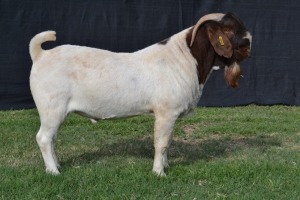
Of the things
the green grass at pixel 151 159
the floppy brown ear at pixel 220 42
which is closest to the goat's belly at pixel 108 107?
the green grass at pixel 151 159

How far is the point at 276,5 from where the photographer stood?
34.7ft

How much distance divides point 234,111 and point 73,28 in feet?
10.6

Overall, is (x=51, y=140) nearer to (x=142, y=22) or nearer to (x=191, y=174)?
(x=191, y=174)

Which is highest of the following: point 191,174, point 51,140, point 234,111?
point 51,140

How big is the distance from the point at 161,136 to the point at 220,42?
109cm

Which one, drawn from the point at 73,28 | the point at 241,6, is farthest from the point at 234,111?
the point at 73,28

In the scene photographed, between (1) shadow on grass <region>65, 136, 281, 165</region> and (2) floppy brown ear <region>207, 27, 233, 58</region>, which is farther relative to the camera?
(1) shadow on grass <region>65, 136, 281, 165</region>

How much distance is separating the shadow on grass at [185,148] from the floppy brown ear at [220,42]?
1434 mm

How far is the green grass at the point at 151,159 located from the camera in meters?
5.02

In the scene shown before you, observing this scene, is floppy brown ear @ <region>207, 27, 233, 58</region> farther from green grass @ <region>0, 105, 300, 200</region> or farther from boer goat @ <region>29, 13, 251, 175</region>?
green grass @ <region>0, 105, 300, 200</region>

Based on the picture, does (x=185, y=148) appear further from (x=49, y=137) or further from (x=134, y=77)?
(x=49, y=137)

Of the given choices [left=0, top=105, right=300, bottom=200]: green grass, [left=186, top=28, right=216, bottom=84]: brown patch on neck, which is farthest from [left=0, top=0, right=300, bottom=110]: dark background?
[left=186, top=28, right=216, bottom=84]: brown patch on neck

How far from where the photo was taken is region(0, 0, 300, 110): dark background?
967cm

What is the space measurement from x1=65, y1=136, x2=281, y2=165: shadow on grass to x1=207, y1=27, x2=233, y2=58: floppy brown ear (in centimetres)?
143
